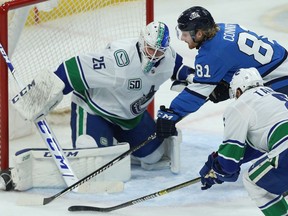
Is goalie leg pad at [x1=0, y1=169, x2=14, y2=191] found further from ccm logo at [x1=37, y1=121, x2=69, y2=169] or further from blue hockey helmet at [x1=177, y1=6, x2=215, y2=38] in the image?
blue hockey helmet at [x1=177, y1=6, x2=215, y2=38]

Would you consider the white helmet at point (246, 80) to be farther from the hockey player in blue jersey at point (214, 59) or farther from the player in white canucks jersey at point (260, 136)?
the hockey player in blue jersey at point (214, 59)

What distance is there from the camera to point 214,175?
3762mm

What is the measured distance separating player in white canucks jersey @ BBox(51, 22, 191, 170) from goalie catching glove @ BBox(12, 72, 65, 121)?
2.6 inches

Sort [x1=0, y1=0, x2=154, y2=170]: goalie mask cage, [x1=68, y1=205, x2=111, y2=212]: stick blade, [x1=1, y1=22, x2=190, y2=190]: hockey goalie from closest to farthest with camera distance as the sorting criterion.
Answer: [x1=68, y1=205, x2=111, y2=212]: stick blade → [x1=1, y1=22, x2=190, y2=190]: hockey goalie → [x1=0, y1=0, x2=154, y2=170]: goalie mask cage

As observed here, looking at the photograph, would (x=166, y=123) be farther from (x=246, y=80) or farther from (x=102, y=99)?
(x=246, y=80)

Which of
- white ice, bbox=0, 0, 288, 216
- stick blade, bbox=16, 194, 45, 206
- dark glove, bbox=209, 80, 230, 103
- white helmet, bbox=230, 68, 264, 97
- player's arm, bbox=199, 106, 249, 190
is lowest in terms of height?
white ice, bbox=0, 0, 288, 216

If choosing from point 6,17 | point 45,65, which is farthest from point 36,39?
point 6,17

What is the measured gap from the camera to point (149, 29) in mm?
4148

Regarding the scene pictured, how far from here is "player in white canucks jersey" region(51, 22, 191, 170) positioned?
4.20 metres

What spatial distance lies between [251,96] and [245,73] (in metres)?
0.11

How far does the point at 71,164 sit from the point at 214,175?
30.4 inches

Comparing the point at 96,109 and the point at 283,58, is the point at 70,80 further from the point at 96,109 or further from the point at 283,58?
the point at 283,58

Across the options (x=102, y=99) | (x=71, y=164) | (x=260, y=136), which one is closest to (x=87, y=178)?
(x=71, y=164)

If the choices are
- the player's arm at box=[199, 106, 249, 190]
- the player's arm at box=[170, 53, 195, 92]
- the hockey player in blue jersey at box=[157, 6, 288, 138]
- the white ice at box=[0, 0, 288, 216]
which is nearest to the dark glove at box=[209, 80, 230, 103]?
the hockey player in blue jersey at box=[157, 6, 288, 138]
